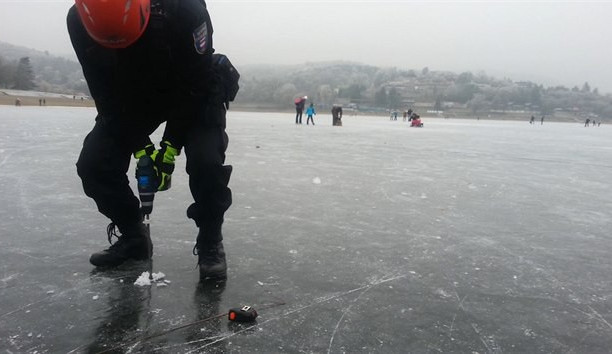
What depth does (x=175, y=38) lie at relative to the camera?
8.23 ft

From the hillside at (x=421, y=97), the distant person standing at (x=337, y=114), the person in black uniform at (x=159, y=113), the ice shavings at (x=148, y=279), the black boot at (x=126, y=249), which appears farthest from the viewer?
the hillside at (x=421, y=97)

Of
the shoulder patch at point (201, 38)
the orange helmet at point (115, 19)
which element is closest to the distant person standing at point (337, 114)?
the shoulder patch at point (201, 38)

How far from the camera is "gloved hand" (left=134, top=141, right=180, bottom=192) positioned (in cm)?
275

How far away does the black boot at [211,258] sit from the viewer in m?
2.72

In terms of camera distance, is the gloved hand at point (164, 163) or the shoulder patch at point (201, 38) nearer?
the shoulder patch at point (201, 38)

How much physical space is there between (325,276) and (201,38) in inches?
61.8

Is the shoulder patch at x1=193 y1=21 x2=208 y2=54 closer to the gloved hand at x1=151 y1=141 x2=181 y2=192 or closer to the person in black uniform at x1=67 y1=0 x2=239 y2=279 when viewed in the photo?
the person in black uniform at x1=67 y1=0 x2=239 y2=279

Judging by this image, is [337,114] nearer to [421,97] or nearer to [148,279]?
[148,279]

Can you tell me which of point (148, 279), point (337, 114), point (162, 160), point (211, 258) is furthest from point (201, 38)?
point (337, 114)

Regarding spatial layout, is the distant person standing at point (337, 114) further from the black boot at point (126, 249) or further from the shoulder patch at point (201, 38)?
the shoulder patch at point (201, 38)

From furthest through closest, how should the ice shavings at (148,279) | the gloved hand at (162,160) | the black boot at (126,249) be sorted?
the black boot at (126,249), the gloved hand at (162,160), the ice shavings at (148,279)

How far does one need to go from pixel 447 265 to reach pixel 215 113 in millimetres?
1826

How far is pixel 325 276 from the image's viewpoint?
9.34 feet

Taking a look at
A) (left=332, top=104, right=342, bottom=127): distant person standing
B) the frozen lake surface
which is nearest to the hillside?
(left=332, top=104, right=342, bottom=127): distant person standing
